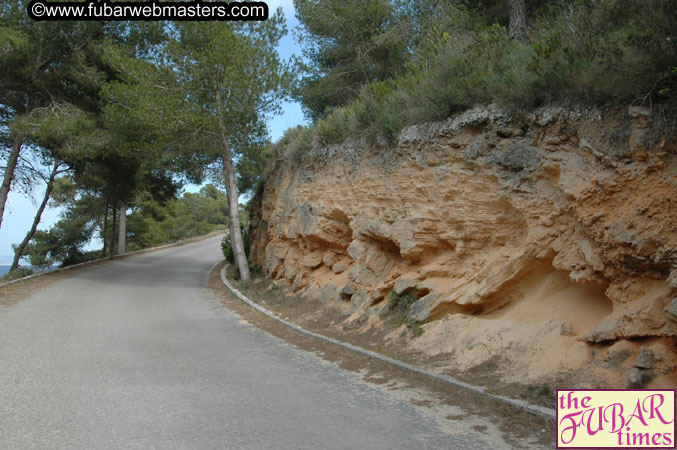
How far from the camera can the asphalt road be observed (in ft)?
15.4

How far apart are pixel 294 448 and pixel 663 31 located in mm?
5775

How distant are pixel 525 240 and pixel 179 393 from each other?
5.05m

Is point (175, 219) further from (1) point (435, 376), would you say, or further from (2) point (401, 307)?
(1) point (435, 376)

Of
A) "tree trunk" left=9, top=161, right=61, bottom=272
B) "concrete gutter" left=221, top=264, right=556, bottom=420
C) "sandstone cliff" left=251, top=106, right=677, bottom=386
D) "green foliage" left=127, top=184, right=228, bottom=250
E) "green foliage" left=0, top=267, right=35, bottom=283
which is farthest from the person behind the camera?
"green foliage" left=127, top=184, right=228, bottom=250

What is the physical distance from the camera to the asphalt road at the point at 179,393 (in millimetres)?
4707

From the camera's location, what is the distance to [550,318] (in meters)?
6.56

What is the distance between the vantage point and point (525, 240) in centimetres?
725

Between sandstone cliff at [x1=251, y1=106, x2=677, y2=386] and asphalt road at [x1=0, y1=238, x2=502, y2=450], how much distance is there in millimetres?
1832

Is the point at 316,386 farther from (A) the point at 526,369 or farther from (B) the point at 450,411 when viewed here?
(A) the point at 526,369

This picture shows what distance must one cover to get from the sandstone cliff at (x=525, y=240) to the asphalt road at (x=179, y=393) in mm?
1832

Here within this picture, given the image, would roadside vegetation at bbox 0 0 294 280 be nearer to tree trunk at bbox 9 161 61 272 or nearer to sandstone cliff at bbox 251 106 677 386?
tree trunk at bbox 9 161 61 272

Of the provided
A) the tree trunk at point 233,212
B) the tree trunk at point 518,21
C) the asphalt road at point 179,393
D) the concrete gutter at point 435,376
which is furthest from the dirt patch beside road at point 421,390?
the tree trunk at point 518,21

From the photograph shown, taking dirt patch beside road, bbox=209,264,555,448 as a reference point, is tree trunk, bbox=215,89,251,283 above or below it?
above

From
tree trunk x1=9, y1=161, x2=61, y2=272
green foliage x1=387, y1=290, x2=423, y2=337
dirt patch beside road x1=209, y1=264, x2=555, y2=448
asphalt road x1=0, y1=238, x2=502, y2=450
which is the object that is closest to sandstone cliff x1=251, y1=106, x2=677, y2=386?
green foliage x1=387, y1=290, x2=423, y2=337
